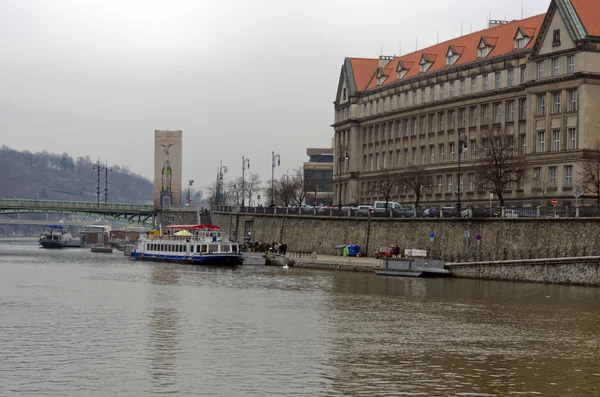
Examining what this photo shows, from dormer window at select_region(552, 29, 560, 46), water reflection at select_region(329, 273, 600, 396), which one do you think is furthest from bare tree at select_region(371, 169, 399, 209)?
water reflection at select_region(329, 273, 600, 396)

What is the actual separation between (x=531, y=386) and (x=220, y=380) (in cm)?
1093

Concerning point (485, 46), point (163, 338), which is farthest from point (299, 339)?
point (485, 46)

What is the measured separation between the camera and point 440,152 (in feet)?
442

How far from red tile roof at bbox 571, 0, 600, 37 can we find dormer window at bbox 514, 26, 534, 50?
423 inches

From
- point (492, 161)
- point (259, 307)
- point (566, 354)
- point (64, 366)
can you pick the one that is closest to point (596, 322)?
point (566, 354)

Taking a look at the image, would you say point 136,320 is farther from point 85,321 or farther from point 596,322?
point 596,322

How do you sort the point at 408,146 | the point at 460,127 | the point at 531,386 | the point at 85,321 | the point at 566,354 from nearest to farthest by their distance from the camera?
the point at 531,386 < the point at 566,354 < the point at 85,321 < the point at 460,127 < the point at 408,146

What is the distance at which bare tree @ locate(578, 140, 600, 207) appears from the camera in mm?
98969

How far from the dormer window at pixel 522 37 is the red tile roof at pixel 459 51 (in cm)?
30

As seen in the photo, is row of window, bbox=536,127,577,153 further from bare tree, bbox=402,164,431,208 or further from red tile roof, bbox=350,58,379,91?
red tile roof, bbox=350,58,379,91

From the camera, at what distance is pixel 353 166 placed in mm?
158125

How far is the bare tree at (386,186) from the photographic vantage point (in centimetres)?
13638

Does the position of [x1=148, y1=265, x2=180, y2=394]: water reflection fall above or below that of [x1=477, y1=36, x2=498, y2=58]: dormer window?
below

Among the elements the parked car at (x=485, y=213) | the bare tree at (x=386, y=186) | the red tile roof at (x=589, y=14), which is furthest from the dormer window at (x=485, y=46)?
the parked car at (x=485, y=213)
